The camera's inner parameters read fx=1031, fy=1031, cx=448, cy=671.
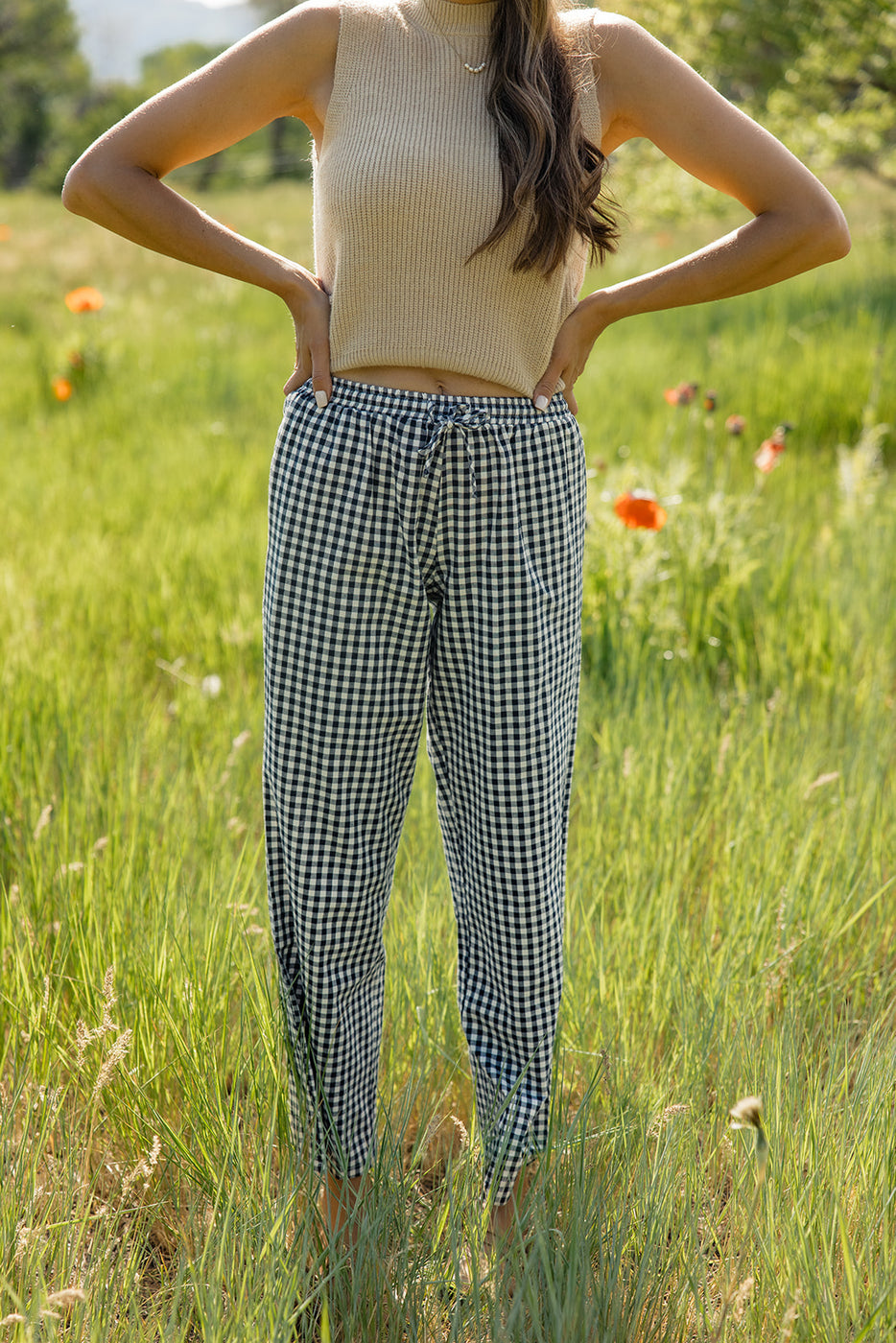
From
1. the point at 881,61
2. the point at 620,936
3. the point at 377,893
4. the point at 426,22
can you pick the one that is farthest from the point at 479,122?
the point at 881,61

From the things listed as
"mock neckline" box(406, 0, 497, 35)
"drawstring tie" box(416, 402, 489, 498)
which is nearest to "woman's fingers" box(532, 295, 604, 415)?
"drawstring tie" box(416, 402, 489, 498)

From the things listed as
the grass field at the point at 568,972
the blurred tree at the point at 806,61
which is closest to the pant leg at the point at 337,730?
the grass field at the point at 568,972

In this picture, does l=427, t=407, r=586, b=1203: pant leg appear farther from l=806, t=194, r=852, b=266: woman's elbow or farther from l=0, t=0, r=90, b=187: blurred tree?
l=0, t=0, r=90, b=187: blurred tree

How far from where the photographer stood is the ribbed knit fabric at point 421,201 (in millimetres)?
1244

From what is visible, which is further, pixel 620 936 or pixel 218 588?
pixel 218 588

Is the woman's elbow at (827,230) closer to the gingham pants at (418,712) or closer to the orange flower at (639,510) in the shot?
the gingham pants at (418,712)

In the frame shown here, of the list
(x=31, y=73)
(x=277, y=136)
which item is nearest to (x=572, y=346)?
(x=31, y=73)

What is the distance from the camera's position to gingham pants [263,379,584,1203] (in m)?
1.26

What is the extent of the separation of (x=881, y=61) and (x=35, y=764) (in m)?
6.76

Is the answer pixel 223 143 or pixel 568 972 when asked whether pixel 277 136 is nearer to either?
pixel 223 143

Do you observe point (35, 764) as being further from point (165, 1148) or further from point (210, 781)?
point (165, 1148)

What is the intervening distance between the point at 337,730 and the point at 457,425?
0.41 metres

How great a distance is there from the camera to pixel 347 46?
1.30 m

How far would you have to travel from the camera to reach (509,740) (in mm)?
1336
